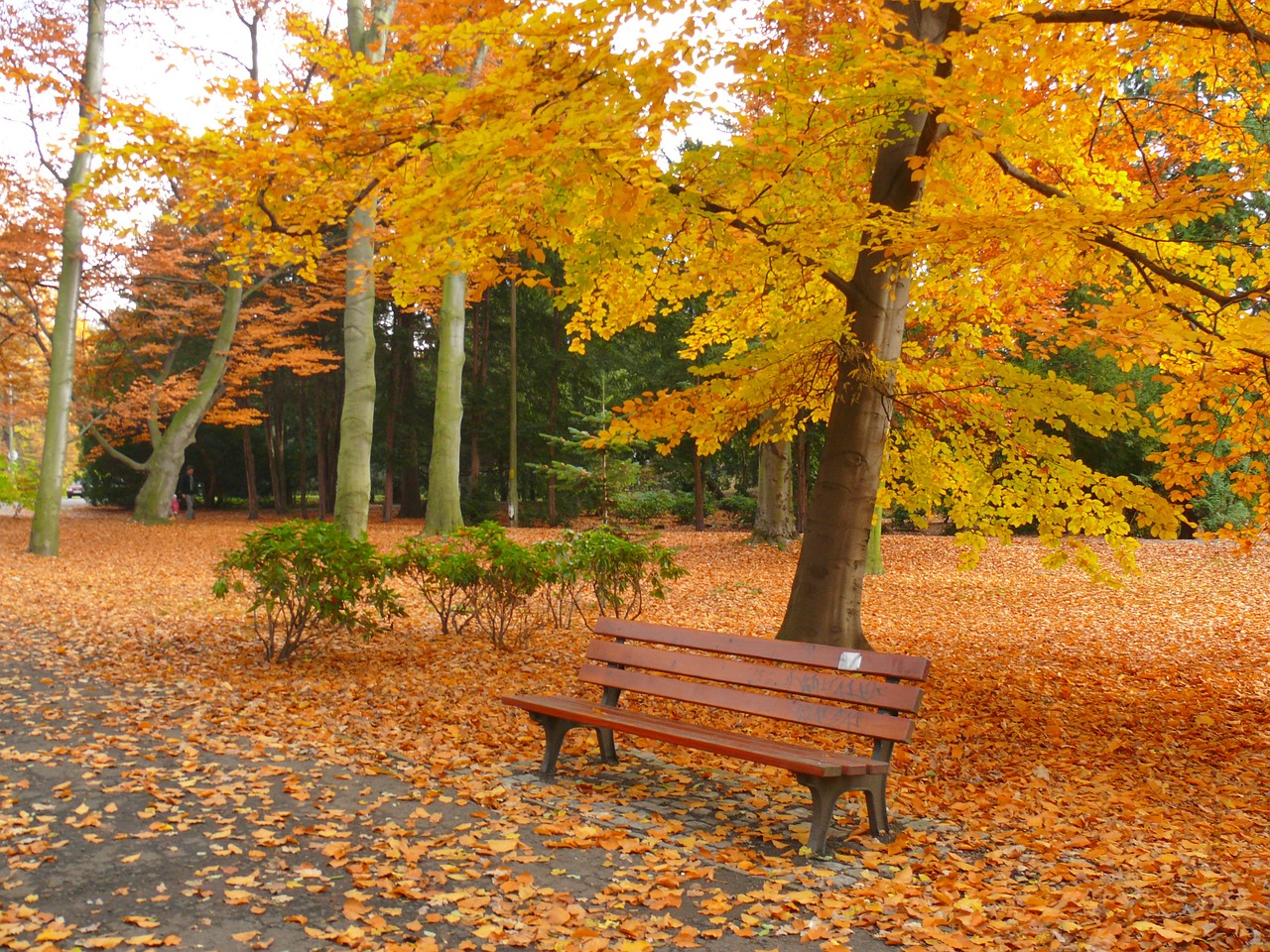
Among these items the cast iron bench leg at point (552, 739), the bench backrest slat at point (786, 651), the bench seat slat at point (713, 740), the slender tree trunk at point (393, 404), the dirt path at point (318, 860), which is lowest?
the dirt path at point (318, 860)

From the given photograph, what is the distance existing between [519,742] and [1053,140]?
17.5 feet

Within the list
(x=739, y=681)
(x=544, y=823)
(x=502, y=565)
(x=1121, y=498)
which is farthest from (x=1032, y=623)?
→ (x=544, y=823)

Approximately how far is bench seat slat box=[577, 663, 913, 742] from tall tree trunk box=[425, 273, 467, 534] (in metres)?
11.3

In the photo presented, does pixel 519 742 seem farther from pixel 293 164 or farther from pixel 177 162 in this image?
pixel 177 162

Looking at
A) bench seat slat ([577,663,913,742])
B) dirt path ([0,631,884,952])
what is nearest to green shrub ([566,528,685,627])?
bench seat slat ([577,663,913,742])

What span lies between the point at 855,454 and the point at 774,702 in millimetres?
2993

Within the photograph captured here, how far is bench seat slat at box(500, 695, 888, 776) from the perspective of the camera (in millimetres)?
3676

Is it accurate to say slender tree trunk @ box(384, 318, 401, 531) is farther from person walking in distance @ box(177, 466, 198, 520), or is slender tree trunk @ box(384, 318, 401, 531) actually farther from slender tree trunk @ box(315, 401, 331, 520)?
person walking in distance @ box(177, 466, 198, 520)

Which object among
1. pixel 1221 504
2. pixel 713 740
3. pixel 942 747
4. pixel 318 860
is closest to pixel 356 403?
pixel 942 747

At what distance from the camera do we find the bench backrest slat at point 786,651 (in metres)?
3.96

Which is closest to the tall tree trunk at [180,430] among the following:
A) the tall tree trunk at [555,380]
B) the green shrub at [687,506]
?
the tall tree trunk at [555,380]

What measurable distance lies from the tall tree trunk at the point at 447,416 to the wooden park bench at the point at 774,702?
11240mm

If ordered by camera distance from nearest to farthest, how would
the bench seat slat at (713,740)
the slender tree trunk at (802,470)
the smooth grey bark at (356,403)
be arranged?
the bench seat slat at (713,740) < the smooth grey bark at (356,403) < the slender tree trunk at (802,470)

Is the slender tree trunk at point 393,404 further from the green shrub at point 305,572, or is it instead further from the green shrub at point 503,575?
the green shrub at point 305,572
